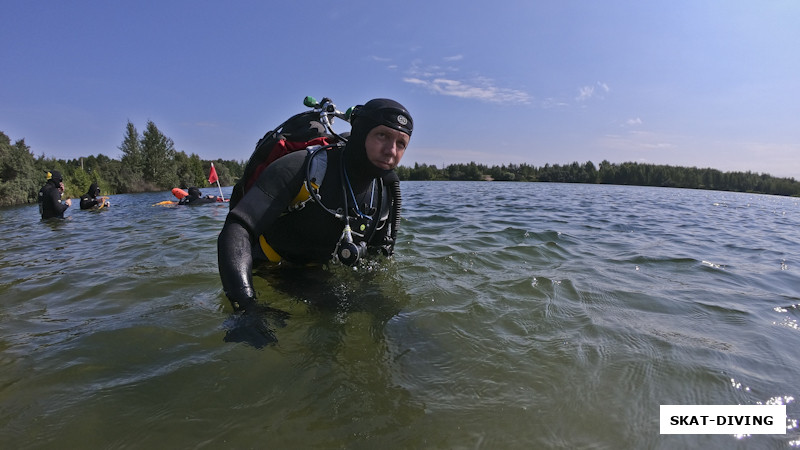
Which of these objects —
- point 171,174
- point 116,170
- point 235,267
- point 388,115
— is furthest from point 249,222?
point 171,174

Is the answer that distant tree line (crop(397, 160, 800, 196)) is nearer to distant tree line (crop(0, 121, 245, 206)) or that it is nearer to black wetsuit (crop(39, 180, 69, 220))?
distant tree line (crop(0, 121, 245, 206))

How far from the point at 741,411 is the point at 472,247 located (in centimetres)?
422

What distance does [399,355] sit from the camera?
2410mm

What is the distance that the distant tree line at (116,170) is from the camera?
90.6ft

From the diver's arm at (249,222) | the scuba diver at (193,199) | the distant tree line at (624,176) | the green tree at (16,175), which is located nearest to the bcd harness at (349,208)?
the diver's arm at (249,222)

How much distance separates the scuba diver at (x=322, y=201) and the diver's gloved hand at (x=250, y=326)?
0.01 meters

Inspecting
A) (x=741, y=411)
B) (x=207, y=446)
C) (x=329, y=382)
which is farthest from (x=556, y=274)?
(x=207, y=446)

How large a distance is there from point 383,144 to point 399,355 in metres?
1.67

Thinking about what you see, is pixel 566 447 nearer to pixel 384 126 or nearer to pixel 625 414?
pixel 625 414

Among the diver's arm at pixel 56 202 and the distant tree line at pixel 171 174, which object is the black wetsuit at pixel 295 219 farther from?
the distant tree line at pixel 171 174

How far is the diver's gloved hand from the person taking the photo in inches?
88.7

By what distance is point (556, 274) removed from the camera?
444 cm

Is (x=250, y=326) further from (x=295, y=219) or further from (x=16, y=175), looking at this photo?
(x=16, y=175)

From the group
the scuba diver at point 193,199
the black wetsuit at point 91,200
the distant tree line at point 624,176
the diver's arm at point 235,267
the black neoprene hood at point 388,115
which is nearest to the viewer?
the diver's arm at point 235,267
